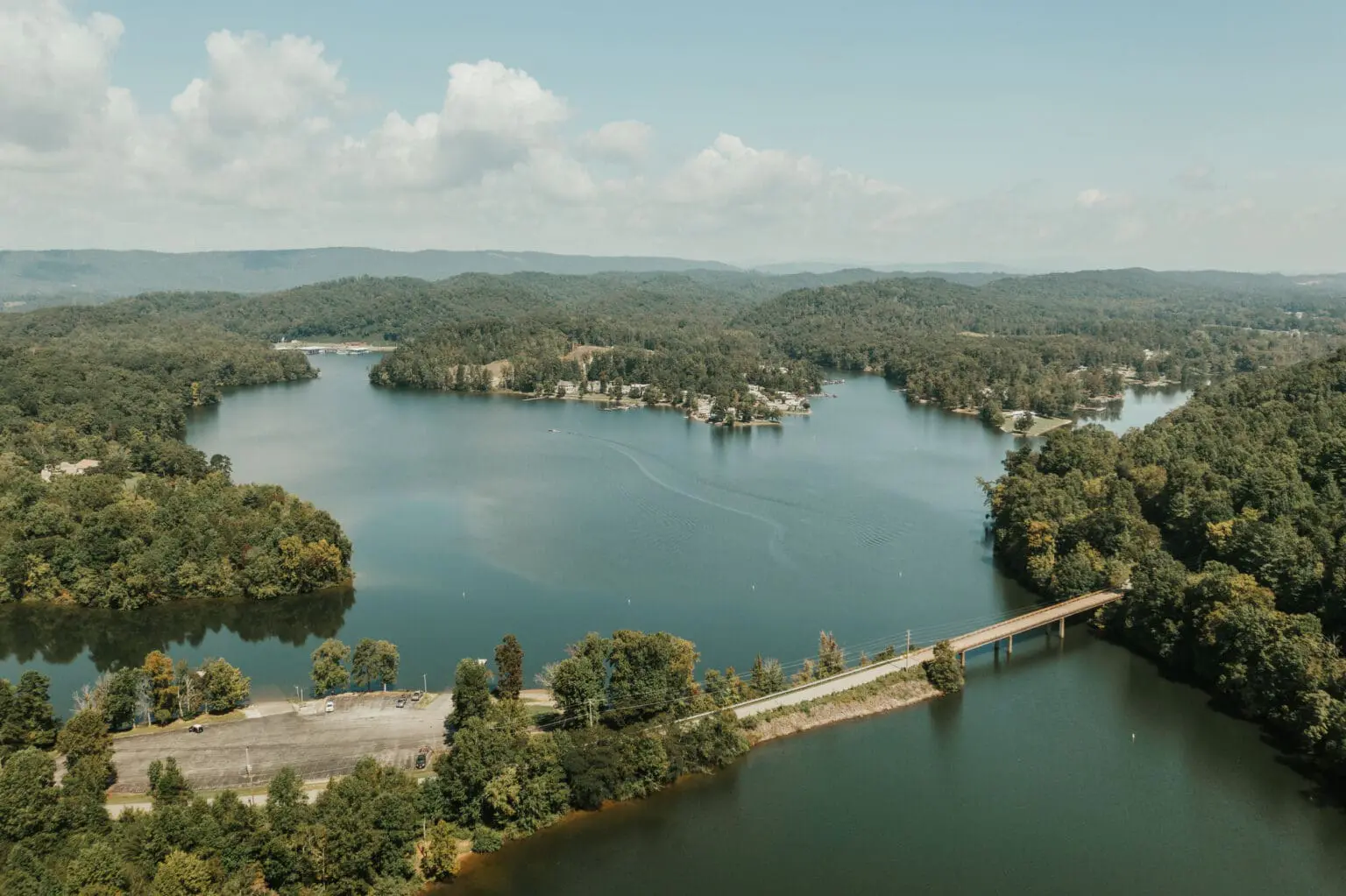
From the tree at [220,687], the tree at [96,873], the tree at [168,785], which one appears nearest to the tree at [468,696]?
the tree at [168,785]

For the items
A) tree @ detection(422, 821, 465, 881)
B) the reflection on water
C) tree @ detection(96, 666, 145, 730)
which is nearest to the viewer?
tree @ detection(422, 821, 465, 881)

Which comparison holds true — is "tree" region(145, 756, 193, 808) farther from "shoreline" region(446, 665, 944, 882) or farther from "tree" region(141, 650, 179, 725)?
"shoreline" region(446, 665, 944, 882)

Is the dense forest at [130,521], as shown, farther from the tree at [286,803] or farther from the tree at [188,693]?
the tree at [286,803]

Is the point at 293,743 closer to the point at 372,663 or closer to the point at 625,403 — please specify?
the point at 372,663

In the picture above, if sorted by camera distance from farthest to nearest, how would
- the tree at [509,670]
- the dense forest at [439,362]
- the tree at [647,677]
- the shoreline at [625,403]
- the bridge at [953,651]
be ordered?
the shoreline at [625,403], the dense forest at [439,362], the bridge at [953,651], the tree at [509,670], the tree at [647,677]

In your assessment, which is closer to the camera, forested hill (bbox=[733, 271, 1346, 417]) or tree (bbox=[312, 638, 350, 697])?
tree (bbox=[312, 638, 350, 697])

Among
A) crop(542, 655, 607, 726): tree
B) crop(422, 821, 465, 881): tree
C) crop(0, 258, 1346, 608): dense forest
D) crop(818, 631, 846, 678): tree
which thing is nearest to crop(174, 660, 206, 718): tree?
crop(0, 258, 1346, 608): dense forest

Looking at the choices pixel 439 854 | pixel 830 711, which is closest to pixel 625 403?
pixel 830 711
